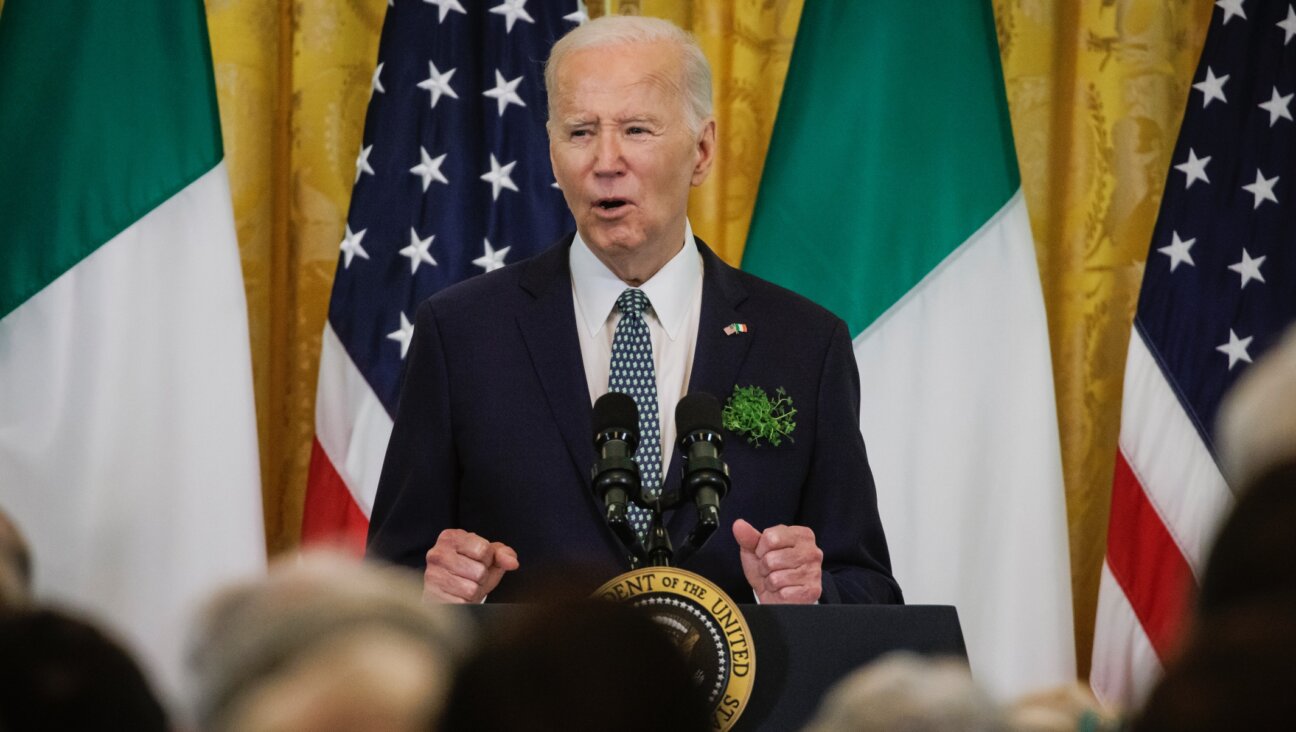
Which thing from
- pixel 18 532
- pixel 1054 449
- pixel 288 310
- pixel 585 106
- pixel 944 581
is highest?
pixel 585 106

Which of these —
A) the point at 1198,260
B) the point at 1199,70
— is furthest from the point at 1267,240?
the point at 1199,70

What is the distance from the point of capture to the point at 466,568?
216 centimetres

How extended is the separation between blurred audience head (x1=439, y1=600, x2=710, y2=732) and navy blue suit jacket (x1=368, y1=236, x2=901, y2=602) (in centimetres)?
186

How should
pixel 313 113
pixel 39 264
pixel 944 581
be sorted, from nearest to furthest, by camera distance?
1. pixel 39 264
2. pixel 944 581
3. pixel 313 113

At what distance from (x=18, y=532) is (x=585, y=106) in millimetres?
2264

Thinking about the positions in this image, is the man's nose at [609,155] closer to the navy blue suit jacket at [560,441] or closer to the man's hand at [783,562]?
the navy blue suit jacket at [560,441]

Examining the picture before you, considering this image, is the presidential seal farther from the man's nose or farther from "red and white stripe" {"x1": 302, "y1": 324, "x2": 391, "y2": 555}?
Result: "red and white stripe" {"x1": 302, "y1": 324, "x2": 391, "y2": 555}

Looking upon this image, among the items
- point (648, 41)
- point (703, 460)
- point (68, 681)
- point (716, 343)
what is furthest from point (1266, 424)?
point (648, 41)

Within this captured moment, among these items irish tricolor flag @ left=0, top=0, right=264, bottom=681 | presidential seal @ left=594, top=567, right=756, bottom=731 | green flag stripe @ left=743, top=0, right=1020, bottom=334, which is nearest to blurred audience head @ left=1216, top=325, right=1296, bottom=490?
presidential seal @ left=594, top=567, right=756, bottom=731

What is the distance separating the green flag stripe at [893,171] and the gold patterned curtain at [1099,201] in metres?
0.39

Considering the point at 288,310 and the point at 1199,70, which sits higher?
the point at 1199,70

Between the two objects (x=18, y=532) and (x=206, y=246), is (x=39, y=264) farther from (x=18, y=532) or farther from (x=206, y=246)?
(x=18, y=532)

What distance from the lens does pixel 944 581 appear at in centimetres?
407

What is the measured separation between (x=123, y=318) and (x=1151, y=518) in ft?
9.27
